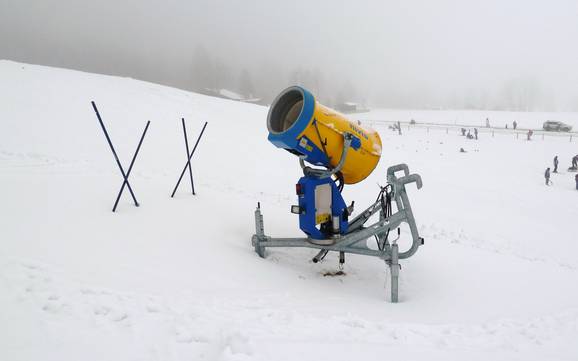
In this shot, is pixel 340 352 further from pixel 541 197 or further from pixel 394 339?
pixel 541 197

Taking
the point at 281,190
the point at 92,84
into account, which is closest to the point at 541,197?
the point at 281,190

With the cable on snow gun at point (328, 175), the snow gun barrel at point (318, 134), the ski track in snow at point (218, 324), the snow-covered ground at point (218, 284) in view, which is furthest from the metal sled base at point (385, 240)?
the ski track in snow at point (218, 324)

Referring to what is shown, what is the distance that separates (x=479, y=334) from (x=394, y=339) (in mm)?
1120

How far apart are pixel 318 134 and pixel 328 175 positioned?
686 mm

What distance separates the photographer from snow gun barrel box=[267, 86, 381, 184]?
4.93m

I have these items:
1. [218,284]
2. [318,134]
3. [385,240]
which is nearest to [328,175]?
[318,134]

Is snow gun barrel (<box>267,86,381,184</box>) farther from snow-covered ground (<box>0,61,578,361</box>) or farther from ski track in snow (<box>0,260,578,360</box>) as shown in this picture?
ski track in snow (<box>0,260,578,360</box>)

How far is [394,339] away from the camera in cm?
357

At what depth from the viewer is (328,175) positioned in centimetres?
533

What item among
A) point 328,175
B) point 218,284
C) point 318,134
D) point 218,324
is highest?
point 318,134

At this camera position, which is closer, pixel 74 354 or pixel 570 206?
pixel 74 354

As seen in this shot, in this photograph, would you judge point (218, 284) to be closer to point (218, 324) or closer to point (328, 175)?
point (218, 324)

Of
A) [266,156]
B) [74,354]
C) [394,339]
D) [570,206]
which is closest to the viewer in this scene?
[74,354]

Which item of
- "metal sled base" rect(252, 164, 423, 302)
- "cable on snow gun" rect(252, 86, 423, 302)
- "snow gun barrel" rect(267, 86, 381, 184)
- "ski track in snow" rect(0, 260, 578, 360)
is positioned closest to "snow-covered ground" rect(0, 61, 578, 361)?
"ski track in snow" rect(0, 260, 578, 360)
